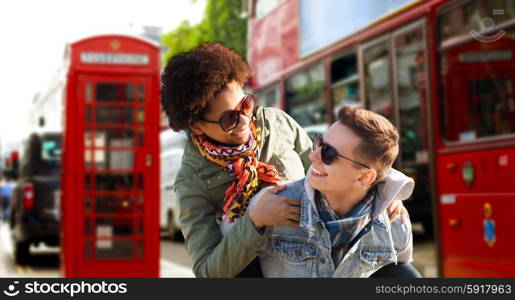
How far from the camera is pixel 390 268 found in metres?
1.29

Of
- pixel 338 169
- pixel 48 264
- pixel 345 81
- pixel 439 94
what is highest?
pixel 345 81

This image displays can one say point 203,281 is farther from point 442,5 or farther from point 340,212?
point 442,5

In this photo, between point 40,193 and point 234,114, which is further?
point 40,193

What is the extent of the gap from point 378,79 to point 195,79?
383cm

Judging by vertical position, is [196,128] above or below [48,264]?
above

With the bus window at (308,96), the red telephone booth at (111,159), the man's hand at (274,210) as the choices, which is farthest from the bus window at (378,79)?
the man's hand at (274,210)

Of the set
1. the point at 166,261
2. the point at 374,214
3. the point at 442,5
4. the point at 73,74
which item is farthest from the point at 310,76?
the point at 166,261

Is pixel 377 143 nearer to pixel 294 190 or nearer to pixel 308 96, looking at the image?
pixel 294 190

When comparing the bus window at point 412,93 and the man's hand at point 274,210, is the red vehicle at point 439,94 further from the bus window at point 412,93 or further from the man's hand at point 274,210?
the man's hand at point 274,210

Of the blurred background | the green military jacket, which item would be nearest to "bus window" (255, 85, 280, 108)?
the blurred background

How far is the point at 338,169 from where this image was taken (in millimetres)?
1223

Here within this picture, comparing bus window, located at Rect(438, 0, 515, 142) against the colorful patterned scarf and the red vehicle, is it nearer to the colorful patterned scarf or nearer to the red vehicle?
the red vehicle

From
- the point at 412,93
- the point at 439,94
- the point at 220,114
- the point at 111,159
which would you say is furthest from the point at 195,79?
the point at 111,159

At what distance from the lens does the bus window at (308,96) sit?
185 inches
